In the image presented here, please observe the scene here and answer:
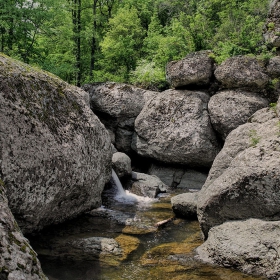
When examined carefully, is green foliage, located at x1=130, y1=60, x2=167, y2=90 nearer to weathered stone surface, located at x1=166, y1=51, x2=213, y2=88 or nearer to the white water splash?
weathered stone surface, located at x1=166, y1=51, x2=213, y2=88

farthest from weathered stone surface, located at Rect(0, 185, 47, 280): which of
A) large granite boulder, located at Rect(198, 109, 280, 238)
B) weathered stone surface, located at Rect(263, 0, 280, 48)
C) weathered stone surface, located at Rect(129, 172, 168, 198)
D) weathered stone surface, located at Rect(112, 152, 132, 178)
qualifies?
weathered stone surface, located at Rect(263, 0, 280, 48)

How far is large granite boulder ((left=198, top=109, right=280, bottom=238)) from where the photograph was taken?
8.62 meters

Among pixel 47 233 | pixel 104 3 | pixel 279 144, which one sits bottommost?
pixel 47 233

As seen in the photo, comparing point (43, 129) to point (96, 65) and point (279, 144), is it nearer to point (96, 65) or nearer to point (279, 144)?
point (279, 144)

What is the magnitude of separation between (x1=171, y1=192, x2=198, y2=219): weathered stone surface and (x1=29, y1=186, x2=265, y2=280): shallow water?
1.08ft

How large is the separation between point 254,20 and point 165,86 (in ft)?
22.8

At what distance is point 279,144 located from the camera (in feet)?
30.0

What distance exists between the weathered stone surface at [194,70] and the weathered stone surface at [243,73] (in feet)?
2.41

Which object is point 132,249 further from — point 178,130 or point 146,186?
point 178,130

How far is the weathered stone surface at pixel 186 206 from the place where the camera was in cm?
1246

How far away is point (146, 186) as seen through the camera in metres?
16.3

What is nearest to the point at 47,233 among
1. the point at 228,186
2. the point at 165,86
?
the point at 228,186

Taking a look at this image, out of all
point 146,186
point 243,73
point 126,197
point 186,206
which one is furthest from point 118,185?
point 243,73

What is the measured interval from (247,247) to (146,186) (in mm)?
8487
